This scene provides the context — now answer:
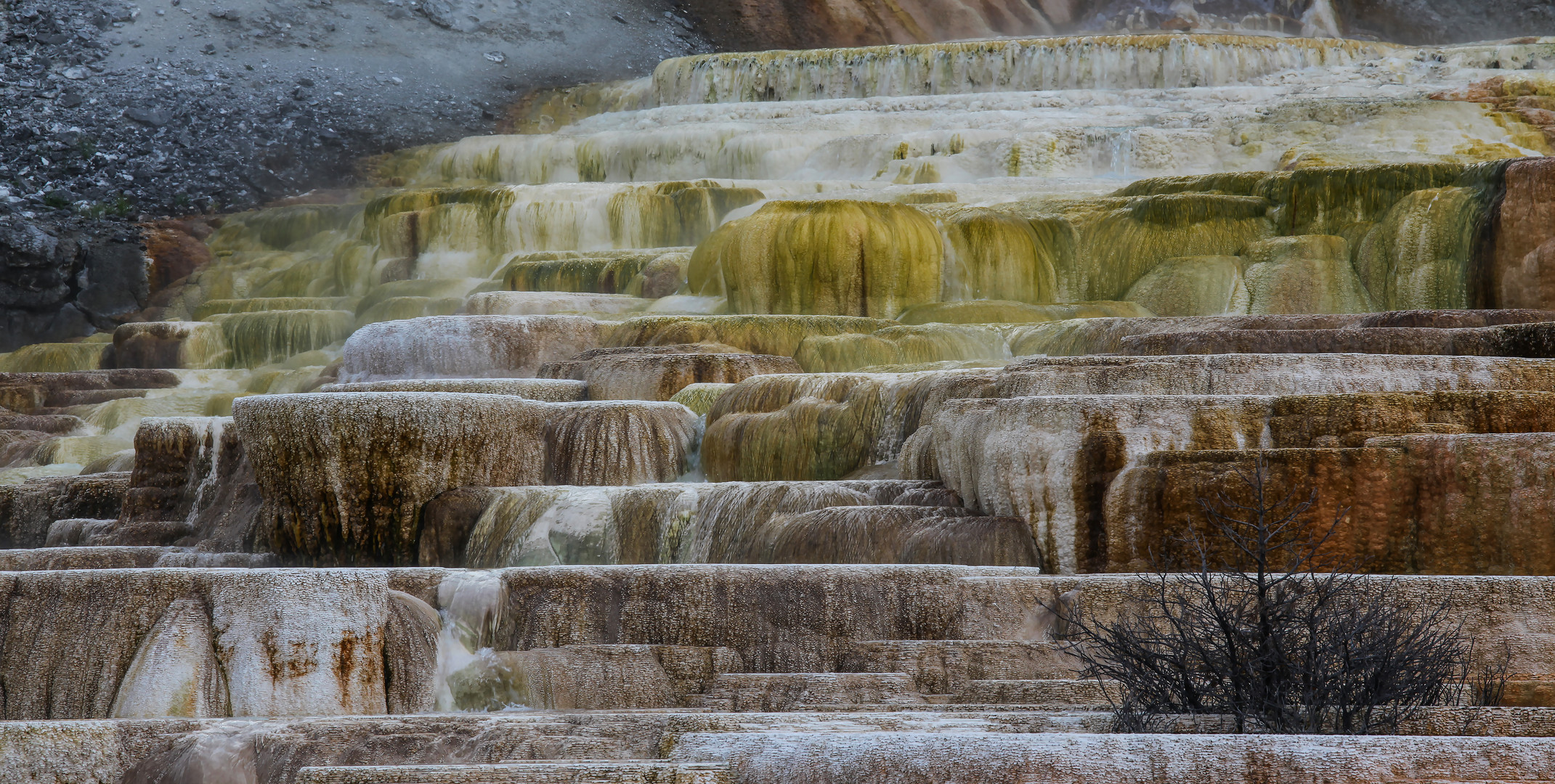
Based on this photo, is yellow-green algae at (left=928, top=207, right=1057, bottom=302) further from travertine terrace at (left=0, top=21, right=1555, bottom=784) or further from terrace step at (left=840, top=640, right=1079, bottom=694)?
terrace step at (left=840, top=640, right=1079, bottom=694)

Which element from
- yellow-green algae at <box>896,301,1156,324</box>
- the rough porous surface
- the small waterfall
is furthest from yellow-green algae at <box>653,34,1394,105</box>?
the small waterfall

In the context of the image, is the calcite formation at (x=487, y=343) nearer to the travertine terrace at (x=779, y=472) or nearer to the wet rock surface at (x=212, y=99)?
the travertine terrace at (x=779, y=472)

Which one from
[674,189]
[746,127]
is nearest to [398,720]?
[674,189]

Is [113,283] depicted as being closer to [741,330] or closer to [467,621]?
[741,330]

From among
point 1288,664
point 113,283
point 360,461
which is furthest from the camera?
point 113,283

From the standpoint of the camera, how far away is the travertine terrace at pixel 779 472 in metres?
3.26

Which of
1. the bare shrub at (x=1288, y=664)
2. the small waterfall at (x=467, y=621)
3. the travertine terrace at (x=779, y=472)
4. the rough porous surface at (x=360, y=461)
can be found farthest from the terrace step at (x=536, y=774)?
the rough porous surface at (x=360, y=461)

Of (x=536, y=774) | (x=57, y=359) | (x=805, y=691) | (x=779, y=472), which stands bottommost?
(x=805, y=691)

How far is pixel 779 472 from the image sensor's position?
6.93m

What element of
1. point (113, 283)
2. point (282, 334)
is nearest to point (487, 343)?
point (282, 334)

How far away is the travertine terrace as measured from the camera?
10.7 feet

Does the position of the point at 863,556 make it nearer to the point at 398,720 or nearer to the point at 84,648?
the point at 398,720

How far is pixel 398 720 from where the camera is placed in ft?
11.1

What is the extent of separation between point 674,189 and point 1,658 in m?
10.7
